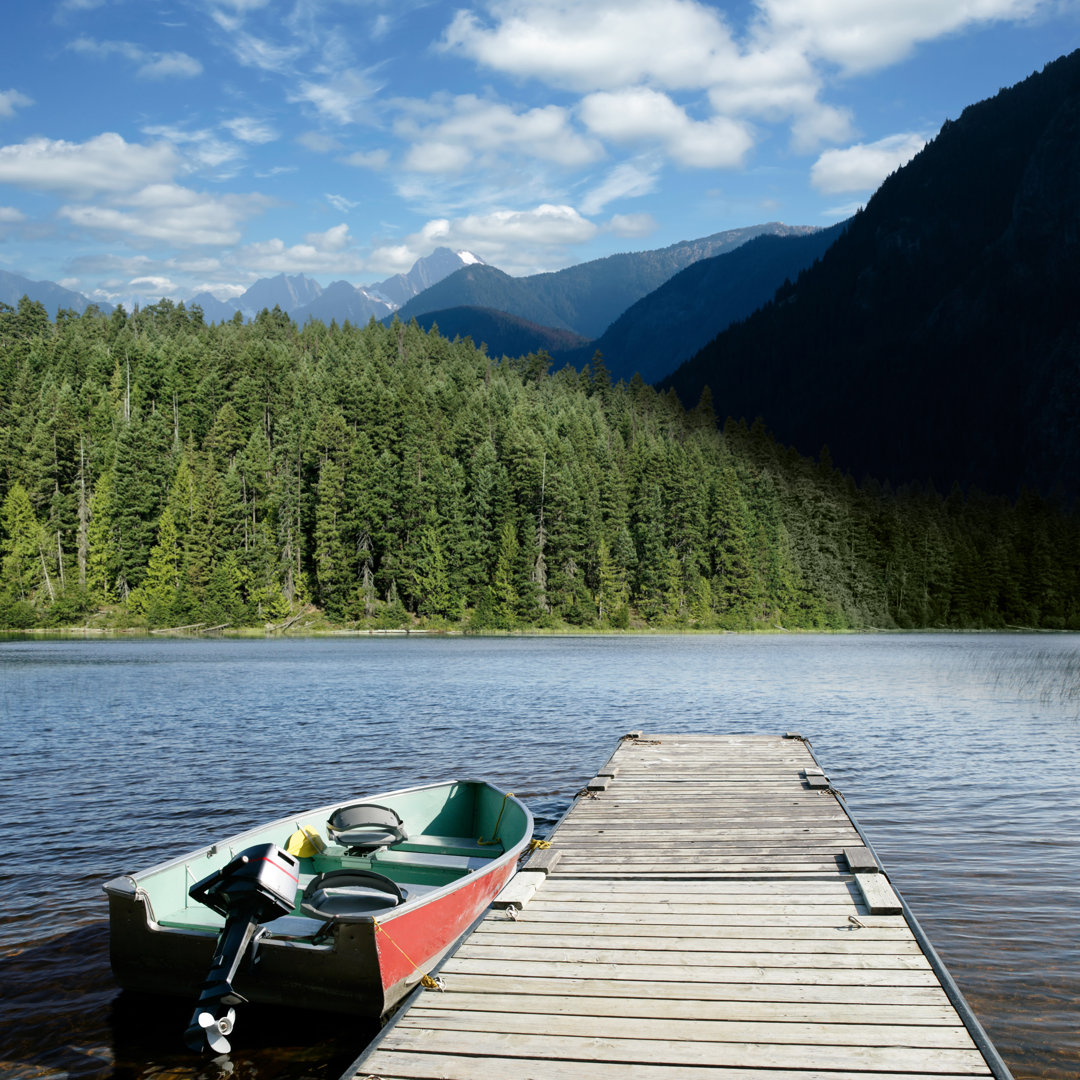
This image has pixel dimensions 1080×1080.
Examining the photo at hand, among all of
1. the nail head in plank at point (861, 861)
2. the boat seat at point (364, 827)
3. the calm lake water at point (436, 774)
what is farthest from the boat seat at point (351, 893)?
the nail head in plank at point (861, 861)

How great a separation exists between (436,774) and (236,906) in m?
12.4

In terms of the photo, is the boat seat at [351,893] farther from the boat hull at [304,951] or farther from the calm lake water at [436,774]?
the calm lake water at [436,774]

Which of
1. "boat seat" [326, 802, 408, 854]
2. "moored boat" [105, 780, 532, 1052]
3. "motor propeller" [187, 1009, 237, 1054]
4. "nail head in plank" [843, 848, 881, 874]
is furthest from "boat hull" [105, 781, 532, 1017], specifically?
"nail head in plank" [843, 848, 881, 874]

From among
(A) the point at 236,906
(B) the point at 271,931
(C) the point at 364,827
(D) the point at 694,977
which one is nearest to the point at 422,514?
(C) the point at 364,827

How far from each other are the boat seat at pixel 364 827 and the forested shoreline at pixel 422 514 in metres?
77.2

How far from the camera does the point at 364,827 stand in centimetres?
1100

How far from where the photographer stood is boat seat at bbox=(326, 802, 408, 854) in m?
10.7

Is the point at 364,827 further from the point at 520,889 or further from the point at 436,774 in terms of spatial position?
the point at 436,774

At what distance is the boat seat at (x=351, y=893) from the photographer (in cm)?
848

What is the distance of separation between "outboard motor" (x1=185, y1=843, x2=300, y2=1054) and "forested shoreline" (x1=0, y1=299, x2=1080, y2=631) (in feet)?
265

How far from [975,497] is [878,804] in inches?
5079

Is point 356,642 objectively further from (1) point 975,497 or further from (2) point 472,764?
(1) point 975,497

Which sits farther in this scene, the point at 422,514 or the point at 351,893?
the point at 422,514

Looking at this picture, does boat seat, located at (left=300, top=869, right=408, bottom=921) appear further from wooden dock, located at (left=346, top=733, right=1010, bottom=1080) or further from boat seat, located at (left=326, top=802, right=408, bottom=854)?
boat seat, located at (left=326, top=802, right=408, bottom=854)
